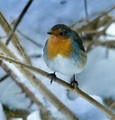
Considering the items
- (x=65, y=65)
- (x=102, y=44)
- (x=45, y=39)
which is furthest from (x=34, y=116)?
(x=102, y=44)

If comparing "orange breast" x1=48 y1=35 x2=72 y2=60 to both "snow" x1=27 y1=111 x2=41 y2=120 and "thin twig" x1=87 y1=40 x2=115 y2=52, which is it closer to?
"snow" x1=27 y1=111 x2=41 y2=120

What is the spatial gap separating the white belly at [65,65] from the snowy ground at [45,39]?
61 centimetres

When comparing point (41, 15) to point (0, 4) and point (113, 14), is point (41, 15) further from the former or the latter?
point (113, 14)

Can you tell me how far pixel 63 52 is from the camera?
197 cm

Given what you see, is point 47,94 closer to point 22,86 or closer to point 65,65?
point 22,86

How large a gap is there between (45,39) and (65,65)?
846 millimetres

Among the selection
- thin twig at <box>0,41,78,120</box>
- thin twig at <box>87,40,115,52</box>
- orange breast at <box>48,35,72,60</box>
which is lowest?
orange breast at <box>48,35,72,60</box>

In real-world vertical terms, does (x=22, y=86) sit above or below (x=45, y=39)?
below

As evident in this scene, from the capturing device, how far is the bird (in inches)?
77.5

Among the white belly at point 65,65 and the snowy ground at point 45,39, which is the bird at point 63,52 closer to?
the white belly at point 65,65

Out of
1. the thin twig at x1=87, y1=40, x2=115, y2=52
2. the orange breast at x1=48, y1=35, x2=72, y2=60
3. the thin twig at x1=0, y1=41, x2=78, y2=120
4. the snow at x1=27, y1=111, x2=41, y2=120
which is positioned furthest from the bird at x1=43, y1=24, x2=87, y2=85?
the thin twig at x1=87, y1=40, x2=115, y2=52

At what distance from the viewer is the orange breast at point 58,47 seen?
1.97 meters

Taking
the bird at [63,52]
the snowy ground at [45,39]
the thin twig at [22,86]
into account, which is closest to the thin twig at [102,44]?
the snowy ground at [45,39]

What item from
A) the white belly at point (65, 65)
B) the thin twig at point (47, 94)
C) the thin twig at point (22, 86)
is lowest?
the white belly at point (65, 65)
